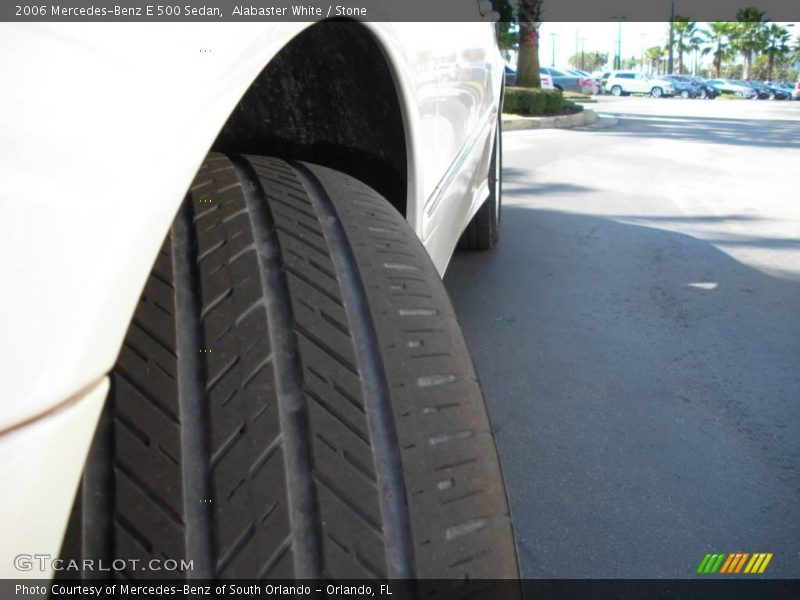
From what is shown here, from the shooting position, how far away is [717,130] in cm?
1491

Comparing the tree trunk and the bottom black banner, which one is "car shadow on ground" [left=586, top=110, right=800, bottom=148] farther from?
the bottom black banner

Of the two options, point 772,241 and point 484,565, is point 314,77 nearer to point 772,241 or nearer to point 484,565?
point 484,565

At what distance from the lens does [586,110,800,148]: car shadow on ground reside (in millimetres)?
12688

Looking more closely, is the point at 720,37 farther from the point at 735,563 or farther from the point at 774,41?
the point at 735,563

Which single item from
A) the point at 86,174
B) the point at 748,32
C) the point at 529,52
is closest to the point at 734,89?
the point at 748,32

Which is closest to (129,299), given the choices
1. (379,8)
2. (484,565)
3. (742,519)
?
(484,565)

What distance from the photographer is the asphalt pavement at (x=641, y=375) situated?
2.09 m

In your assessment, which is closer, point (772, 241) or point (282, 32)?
point (282, 32)

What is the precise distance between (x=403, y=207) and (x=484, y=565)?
97 cm

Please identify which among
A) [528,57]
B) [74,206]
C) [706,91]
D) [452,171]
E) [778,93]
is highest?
[528,57]

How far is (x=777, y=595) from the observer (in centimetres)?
182

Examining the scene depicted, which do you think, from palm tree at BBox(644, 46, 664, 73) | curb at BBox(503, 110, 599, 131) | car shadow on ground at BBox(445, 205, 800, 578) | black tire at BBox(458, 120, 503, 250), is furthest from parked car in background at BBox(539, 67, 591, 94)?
palm tree at BBox(644, 46, 664, 73)

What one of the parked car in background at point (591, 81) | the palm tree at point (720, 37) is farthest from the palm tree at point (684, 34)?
the parked car in background at point (591, 81)

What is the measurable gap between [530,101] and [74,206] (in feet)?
53.9
